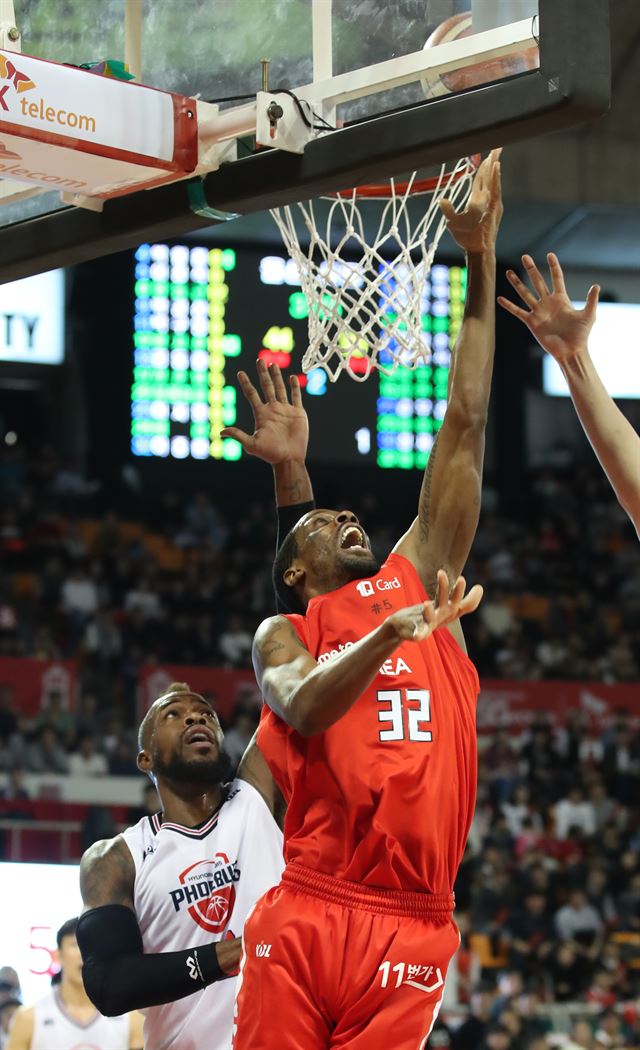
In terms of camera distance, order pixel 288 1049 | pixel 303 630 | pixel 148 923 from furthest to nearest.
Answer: pixel 148 923
pixel 303 630
pixel 288 1049

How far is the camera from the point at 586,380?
11.9 ft

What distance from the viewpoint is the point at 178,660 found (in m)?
16.0

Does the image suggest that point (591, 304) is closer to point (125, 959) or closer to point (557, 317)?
point (557, 317)

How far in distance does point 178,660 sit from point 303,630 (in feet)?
40.5

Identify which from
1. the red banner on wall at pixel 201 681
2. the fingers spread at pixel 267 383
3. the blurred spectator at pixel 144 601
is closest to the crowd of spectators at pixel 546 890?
the red banner on wall at pixel 201 681

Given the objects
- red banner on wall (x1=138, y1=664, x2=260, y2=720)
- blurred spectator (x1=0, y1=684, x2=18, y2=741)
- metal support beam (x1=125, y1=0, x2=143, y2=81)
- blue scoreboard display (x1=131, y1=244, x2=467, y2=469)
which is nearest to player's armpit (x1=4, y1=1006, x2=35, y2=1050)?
metal support beam (x1=125, y1=0, x2=143, y2=81)

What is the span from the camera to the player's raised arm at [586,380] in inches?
135

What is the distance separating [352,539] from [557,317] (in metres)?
0.78

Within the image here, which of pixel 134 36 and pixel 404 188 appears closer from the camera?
pixel 134 36

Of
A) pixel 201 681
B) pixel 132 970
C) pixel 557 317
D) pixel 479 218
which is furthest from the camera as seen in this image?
pixel 201 681

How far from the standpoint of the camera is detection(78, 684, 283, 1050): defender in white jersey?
4547 millimetres

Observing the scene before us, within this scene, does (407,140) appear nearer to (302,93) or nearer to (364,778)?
(302,93)

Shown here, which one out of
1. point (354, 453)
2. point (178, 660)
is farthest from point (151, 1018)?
point (178, 660)

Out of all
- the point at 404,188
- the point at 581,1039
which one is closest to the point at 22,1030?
the point at 404,188
